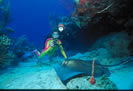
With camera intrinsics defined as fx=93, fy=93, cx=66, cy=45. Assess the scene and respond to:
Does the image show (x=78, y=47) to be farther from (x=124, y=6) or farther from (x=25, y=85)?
(x=25, y=85)

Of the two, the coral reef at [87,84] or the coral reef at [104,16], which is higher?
the coral reef at [104,16]

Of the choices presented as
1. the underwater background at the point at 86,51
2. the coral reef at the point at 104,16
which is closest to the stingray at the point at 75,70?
the underwater background at the point at 86,51

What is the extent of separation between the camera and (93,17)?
6.09 m

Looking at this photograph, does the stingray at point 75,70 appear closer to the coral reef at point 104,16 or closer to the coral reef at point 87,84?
the coral reef at point 87,84

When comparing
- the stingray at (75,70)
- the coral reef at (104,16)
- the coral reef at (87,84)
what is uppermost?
the coral reef at (104,16)

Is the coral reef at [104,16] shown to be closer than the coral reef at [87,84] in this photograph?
No

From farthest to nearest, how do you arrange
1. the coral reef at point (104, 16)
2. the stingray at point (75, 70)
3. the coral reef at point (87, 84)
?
the coral reef at point (104, 16), the stingray at point (75, 70), the coral reef at point (87, 84)

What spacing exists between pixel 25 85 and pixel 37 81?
458 millimetres

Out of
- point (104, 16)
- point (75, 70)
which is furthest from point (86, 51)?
point (75, 70)

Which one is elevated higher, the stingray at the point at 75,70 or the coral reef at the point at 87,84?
the stingray at the point at 75,70

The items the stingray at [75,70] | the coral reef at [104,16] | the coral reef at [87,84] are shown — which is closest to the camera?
the coral reef at [87,84]

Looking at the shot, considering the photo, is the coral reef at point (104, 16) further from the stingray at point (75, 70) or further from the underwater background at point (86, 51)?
→ the stingray at point (75, 70)

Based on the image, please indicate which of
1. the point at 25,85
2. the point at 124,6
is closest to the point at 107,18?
the point at 124,6

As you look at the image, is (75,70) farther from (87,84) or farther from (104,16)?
(104,16)
